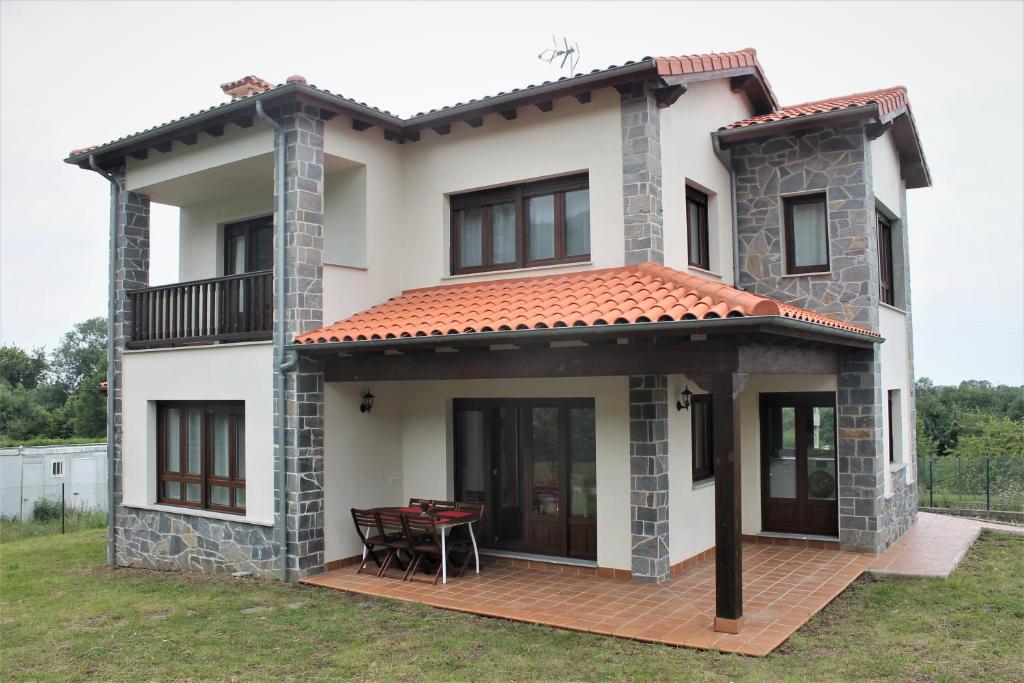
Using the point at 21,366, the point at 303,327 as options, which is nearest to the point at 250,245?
the point at 303,327

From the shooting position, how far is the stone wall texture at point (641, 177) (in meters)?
9.57

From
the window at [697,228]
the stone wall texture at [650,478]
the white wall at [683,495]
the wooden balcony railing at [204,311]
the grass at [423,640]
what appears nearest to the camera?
the grass at [423,640]

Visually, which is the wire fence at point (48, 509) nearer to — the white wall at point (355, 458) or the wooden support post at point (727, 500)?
the white wall at point (355, 458)

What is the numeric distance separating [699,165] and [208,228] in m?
7.97

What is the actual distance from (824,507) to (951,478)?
7.91 m

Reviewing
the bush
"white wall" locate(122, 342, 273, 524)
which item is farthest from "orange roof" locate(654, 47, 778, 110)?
the bush

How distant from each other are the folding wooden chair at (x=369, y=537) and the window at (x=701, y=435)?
13.5 ft

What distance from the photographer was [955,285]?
42406 millimetres

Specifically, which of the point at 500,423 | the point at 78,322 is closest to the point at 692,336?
the point at 500,423

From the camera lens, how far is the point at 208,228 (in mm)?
13164

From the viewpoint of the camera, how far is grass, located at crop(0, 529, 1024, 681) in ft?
21.6

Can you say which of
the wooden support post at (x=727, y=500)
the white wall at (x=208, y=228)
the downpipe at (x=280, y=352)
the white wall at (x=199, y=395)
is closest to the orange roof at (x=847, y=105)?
the wooden support post at (x=727, y=500)

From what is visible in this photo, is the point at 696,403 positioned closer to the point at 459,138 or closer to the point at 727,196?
the point at 727,196

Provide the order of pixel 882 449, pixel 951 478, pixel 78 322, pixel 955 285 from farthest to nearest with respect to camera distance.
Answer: pixel 78 322 < pixel 955 285 < pixel 951 478 < pixel 882 449
